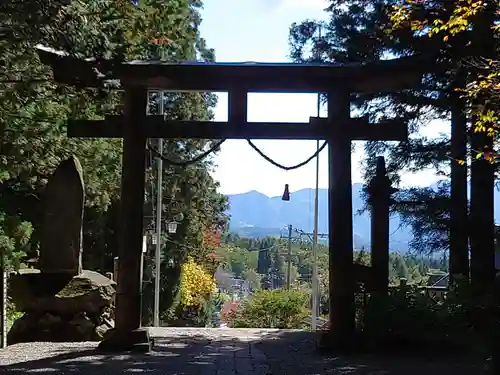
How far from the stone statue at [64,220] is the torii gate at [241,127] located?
65.3 inches

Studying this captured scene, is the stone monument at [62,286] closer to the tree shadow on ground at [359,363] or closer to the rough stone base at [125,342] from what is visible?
the rough stone base at [125,342]

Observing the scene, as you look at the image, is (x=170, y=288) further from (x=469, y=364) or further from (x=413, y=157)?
(x=469, y=364)

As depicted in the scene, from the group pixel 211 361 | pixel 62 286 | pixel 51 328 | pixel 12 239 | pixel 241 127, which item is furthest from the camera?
pixel 62 286

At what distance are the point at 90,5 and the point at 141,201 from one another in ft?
8.95

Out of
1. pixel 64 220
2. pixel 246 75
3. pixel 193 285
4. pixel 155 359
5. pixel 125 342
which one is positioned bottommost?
pixel 193 285

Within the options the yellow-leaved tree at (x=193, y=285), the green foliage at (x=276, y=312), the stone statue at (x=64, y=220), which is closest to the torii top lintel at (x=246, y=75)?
the stone statue at (x=64, y=220)

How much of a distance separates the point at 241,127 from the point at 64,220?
361 centimetres

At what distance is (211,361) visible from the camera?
8.20 m

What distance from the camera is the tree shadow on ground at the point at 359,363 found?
23.9 ft

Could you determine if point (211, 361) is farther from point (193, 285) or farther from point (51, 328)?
point (193, 285)

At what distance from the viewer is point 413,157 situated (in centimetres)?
1129

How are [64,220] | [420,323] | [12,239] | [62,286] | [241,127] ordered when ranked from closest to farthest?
1. [420,323]
2. [12,239]
3. [241,127]
4. [62,286]
5. [64,220]

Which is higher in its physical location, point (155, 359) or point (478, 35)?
point (478, 35)

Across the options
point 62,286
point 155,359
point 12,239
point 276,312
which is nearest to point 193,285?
point 276,312
